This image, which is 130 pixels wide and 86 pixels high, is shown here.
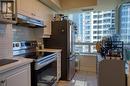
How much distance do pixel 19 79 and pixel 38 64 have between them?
1.76 feet

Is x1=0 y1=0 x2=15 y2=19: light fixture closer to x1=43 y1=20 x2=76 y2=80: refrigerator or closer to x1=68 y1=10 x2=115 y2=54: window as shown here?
x1=43 y1=20 x2=76 y2=80: refrigerator

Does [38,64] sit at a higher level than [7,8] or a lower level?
Result: lower

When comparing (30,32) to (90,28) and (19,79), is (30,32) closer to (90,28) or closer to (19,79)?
(19,79)

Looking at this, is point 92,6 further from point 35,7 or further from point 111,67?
point 111,67

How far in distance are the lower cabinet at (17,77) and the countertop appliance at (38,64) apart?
0.18 metres

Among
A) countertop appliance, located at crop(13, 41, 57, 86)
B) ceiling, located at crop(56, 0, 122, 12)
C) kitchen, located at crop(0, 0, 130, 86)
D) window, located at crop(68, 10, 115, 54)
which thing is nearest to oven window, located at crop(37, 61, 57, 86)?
countertop appliance, located at crop(13, 41, 57, 86)

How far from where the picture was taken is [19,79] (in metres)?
1.91

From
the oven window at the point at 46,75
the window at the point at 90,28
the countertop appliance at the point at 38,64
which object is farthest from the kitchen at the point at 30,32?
the window at the point at 90,28

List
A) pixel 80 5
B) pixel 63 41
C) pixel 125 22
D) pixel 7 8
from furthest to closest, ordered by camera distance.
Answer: pixel 125 22
pixel 80 5
pixel 63 41
pixel 7 8

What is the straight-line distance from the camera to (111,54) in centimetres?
305

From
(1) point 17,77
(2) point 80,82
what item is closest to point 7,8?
(1) point 17,77

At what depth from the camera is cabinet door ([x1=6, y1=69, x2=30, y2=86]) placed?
170cm

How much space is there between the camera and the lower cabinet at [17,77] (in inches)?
63.7

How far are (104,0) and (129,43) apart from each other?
1.77m
